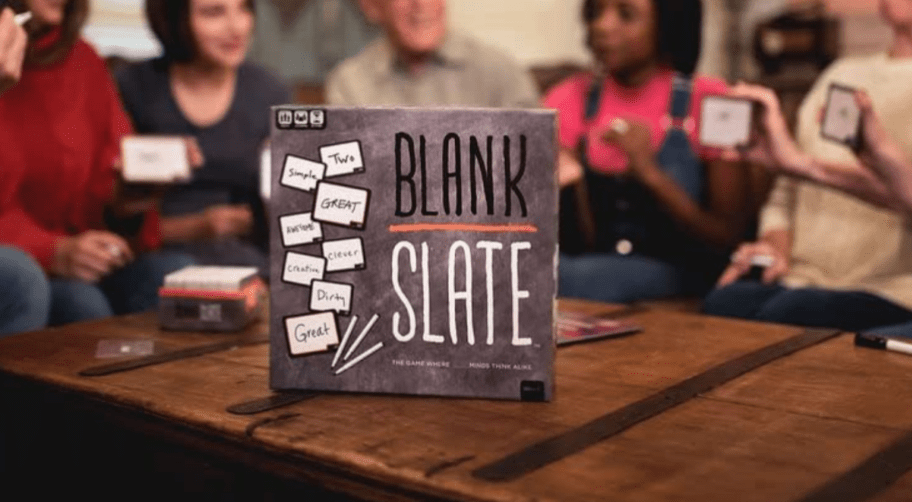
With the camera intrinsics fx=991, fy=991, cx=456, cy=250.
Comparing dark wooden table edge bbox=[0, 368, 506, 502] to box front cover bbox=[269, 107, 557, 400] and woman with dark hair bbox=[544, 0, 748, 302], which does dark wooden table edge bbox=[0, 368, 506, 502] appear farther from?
woman with dark hair bbox=[544, 0, 748, 302]

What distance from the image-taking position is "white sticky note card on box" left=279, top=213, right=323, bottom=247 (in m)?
1.14

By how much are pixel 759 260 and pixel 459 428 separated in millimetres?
1211

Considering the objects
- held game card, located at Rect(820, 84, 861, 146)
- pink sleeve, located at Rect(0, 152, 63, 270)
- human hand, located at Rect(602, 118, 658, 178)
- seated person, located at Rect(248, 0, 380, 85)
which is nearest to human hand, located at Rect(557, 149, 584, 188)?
human hand, located at Rect(602, 118, 658, 178)

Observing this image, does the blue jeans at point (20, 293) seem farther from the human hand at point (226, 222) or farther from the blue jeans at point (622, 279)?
the blue jeans at point (622, 279)

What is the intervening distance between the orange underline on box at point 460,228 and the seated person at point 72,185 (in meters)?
1.03

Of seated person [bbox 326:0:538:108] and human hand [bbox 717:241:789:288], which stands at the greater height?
seated person [bbox 326:0:538:108]

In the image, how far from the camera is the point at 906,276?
6.33 ft

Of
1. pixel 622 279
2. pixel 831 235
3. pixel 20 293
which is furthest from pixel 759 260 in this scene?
pixel 20 293

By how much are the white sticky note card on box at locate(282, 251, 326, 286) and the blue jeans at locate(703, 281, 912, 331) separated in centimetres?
104

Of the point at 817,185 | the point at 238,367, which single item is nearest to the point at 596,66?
the point at 817,185

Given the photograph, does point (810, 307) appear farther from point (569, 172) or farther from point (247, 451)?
point (247, 451)

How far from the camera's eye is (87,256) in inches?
75.8

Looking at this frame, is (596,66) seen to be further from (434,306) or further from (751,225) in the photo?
(434,306)

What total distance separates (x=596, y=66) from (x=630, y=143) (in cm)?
37
